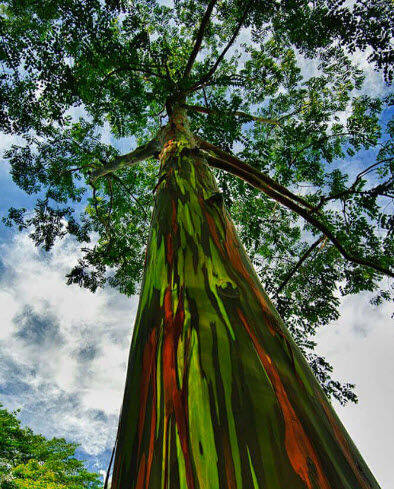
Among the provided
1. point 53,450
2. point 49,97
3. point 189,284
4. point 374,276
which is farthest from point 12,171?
point 53,450

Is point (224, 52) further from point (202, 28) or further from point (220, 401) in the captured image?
point (220, 401)

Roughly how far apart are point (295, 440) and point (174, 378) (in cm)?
28

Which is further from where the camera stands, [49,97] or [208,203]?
[49,97]

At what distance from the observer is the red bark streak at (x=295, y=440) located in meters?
0.44

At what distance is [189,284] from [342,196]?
13.6ft

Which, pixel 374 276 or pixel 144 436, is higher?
pixel 374 276

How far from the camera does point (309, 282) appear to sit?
524 cm

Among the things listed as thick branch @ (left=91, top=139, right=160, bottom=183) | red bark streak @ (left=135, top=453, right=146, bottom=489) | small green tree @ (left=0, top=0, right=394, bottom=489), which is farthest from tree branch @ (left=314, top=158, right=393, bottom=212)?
red bark streak @ (left=135, top=453, right=146, bottom=489)

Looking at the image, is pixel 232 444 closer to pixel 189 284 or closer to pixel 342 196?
pixel 189 284

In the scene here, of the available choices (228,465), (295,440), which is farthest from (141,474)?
(295,440)

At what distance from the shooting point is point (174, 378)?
618mm

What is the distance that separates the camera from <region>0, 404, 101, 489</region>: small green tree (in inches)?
294

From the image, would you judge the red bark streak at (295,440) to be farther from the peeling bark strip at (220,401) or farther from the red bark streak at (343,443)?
the red bark streak at (343,443)

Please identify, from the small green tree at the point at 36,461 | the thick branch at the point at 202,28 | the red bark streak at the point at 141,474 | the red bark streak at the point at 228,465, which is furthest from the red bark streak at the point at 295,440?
the small green tree at the point at 36,461
